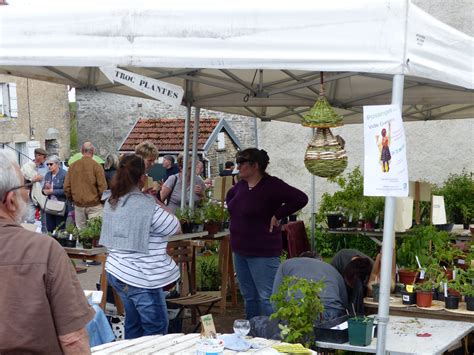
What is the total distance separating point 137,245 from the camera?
514 centimetres

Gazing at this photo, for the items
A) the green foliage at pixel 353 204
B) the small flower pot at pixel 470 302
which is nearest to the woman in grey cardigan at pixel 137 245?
the small flower pot at pixel 470 302

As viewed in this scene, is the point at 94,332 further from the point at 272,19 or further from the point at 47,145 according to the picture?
the point at 47,145

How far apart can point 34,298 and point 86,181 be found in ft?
25.7

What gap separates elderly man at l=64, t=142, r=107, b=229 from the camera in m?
10.3

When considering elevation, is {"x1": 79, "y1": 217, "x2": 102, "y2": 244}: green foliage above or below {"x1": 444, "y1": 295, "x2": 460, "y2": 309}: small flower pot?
above

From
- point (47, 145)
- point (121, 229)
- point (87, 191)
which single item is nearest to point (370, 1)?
point (121, 229)

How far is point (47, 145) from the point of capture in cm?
2853

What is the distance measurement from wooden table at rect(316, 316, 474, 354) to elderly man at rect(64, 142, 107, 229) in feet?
19.8

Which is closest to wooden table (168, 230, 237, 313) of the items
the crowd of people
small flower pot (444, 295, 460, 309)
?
the crowd of people

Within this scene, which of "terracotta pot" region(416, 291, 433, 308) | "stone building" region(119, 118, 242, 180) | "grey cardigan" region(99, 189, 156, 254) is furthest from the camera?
"stone building" region(119, 118, 242, 180)

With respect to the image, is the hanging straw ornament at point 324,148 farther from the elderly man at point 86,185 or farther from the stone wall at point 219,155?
the stone wall at point 219,155

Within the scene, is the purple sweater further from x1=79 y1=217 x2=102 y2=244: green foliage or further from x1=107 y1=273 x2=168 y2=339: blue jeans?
x1=79 y1=217 x2=102 y2=244: green foliage

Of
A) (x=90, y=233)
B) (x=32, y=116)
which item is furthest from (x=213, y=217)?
(x=32, y=116)

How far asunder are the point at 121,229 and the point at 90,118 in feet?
73.3
